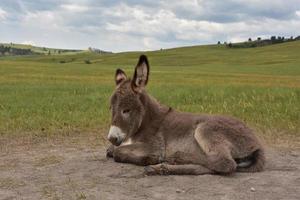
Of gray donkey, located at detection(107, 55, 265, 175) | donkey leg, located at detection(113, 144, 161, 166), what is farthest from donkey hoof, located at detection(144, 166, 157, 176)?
donkey leg, located at detection(113, 144, 161, 166)

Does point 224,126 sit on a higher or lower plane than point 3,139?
higher

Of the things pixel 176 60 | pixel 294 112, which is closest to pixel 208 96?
pixel 294 112

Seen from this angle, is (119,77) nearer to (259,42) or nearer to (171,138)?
(171,138)

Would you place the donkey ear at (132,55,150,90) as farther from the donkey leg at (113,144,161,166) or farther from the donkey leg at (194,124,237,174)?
the donkey leg at (194,124,237,174)

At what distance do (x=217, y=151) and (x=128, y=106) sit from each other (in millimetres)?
1622

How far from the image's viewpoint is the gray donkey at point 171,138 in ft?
26.3

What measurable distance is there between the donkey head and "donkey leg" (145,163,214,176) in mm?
742

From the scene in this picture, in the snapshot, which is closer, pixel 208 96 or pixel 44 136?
pixel 44 136

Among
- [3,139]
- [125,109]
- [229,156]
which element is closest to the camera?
[229,156]

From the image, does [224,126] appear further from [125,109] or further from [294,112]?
[294,112]

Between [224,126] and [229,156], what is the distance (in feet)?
1.99

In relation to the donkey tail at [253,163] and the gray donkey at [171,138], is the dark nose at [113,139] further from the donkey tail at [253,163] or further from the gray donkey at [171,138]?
the donkey tail at [253,163]

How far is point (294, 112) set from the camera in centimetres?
1585

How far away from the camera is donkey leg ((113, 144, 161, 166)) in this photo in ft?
28.5
